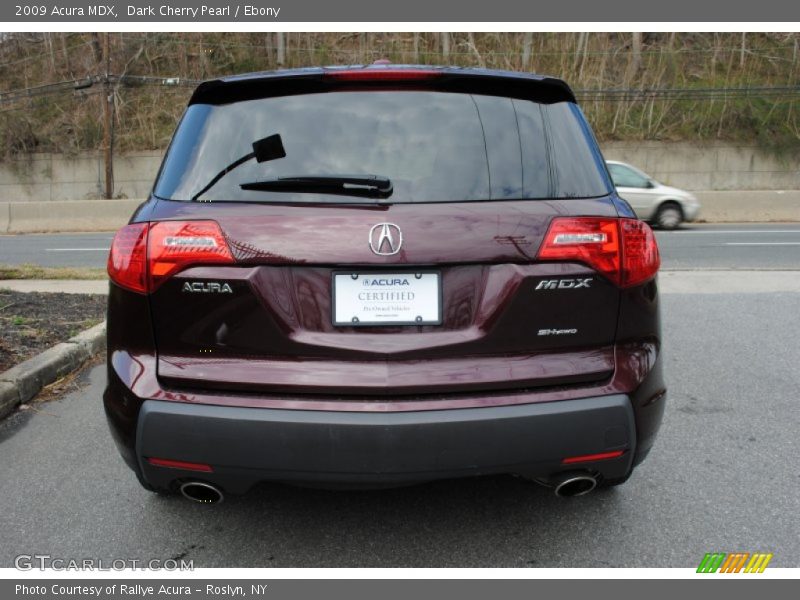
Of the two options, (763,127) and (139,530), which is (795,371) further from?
(763,127)

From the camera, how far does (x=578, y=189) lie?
2369 millimetres

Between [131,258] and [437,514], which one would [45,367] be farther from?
[437,514]

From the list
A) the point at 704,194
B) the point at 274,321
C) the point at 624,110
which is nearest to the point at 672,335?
the point at 274,321

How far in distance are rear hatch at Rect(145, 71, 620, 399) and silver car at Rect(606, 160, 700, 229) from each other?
14.8 metres

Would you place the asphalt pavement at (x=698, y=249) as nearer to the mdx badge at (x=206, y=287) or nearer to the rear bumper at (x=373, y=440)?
the rear bumper at (x=373, y=440)

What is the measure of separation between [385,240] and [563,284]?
625 mm

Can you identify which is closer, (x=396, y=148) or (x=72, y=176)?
(x=396, y=148)

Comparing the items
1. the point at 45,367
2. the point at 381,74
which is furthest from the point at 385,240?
the point at 45,367

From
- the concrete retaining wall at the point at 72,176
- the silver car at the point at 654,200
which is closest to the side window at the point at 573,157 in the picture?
the silver car at the point at 654,200

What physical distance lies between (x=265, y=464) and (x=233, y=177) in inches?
39.4

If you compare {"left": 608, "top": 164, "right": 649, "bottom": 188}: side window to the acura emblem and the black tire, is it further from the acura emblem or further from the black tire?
the acura emblem

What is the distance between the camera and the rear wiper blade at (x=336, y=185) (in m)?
2.25

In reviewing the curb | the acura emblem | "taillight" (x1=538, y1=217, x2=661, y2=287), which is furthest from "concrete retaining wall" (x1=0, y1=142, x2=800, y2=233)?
"taillight" (x1=538, y1=217, x2=661, y2=287)

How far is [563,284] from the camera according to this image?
222cm
